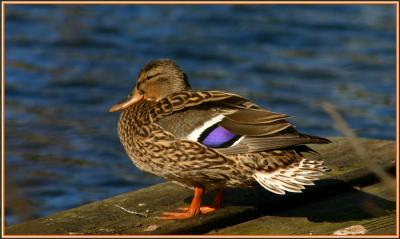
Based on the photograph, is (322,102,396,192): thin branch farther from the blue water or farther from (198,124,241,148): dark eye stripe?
the blue water

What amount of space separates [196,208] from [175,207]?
0.25 metres

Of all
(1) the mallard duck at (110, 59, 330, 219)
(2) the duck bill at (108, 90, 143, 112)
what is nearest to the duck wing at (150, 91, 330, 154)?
(1) the mallard duck at (110, 59, 330, 219)

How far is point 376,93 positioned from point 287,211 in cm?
545

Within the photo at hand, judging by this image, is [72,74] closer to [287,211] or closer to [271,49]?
[271,49]

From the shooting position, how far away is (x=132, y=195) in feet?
17.0

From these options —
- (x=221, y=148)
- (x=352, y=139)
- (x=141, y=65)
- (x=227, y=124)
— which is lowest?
(x=141, y=65)

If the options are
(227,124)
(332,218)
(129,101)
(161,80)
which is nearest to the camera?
(332,218)

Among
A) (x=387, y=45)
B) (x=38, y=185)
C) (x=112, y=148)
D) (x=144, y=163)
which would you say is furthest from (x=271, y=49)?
(x=144, y=163)

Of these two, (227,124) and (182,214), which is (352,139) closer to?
(182,214)

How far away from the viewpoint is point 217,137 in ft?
16.5

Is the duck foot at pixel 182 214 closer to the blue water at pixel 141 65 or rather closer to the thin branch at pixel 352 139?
the thin branch at pixel 352 139

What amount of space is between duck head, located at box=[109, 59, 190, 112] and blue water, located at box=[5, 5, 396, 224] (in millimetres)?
2120

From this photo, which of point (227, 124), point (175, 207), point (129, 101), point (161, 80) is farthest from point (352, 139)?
point (129, 101)

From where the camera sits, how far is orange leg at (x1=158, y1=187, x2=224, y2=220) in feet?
15.7
